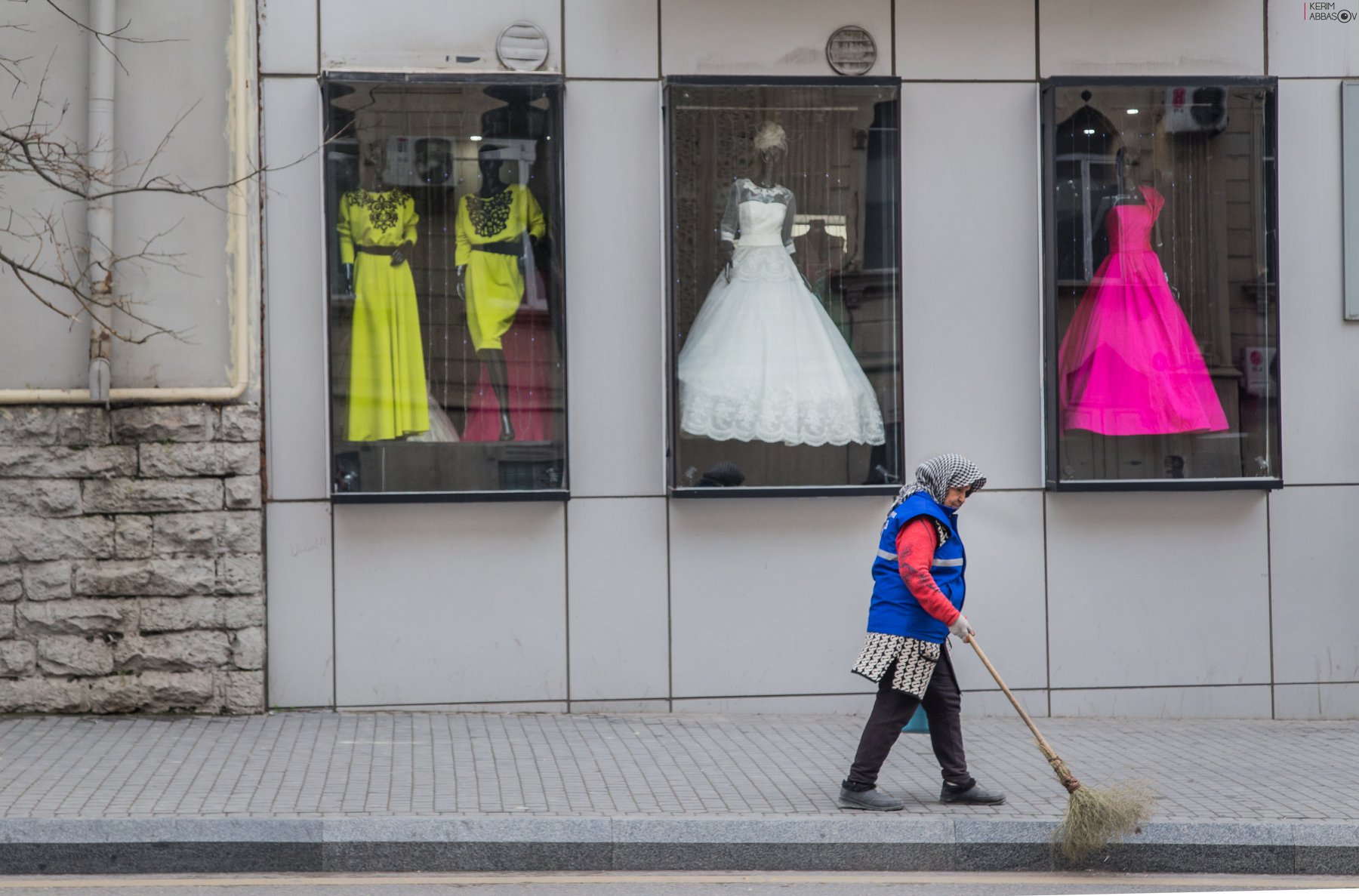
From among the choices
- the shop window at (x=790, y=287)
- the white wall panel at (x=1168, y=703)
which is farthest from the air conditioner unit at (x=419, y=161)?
the white wall panel at (x=1168, y=703)

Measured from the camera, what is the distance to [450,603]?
905 centimetres

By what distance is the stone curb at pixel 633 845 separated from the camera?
20.1 feet

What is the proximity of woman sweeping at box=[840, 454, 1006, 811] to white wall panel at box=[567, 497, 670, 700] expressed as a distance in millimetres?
2616

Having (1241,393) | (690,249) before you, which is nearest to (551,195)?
(690,249)

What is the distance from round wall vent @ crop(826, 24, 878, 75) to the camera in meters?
9.29

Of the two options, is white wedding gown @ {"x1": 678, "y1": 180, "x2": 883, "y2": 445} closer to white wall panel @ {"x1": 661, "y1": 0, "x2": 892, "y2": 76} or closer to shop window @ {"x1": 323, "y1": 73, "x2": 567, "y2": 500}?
white wall panel @ {"x1": 661, "y1": 0, "x2": 892, "y2": 76}

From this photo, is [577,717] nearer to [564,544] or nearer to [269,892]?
[564,544]

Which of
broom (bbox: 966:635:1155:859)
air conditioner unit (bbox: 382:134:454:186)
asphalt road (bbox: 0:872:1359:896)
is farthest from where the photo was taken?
air conditioner unit (bbox: 382:134:454:186)

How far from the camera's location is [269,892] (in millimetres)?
5793

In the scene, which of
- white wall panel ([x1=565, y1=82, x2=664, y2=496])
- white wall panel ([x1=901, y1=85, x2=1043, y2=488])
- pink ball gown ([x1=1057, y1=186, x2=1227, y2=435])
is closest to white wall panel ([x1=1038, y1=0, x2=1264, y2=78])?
white wall panel ([x1=901, y1=85, x2=1043, y2=488])

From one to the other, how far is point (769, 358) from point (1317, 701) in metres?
4.27

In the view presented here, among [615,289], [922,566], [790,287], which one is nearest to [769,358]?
[790,287]

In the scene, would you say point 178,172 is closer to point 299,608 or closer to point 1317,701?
point 299,608

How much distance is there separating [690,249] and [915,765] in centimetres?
356
